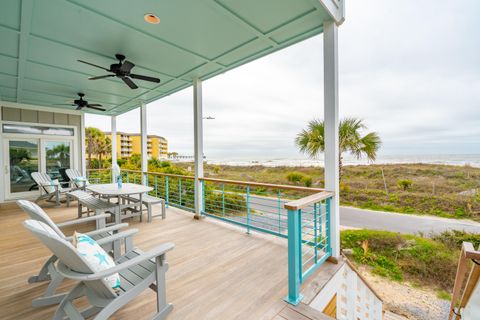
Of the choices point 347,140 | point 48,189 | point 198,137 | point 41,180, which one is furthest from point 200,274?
point 41,180

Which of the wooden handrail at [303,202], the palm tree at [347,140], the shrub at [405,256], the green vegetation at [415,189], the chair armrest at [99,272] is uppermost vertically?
the palm tree at [347,140]

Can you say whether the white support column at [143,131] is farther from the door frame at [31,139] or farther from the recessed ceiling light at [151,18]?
the recessed ceiling light at [151,18]

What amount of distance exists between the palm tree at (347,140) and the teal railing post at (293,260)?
10.7ft

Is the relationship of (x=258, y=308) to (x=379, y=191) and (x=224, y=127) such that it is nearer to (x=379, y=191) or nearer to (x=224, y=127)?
(x=379, y=191)

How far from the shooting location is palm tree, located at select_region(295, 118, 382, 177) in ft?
15.4

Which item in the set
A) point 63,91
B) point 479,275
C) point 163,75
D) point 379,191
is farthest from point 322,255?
point 379,191

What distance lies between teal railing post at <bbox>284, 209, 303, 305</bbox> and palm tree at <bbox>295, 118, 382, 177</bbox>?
3264 mm

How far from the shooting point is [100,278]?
3.63 ft

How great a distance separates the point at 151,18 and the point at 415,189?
11.7 metres

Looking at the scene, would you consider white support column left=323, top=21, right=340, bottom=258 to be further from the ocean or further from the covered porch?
the ocean

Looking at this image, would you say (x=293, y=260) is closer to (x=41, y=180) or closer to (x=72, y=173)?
(x=41, y=180)

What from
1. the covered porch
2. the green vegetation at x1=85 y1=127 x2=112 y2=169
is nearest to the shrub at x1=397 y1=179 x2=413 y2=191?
the covered porch

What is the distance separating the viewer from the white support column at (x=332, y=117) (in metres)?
2.28

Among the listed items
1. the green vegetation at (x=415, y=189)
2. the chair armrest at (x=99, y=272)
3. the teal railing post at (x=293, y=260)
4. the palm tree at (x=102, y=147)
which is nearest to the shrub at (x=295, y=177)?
the green vegetation at (x=415, y=189)
